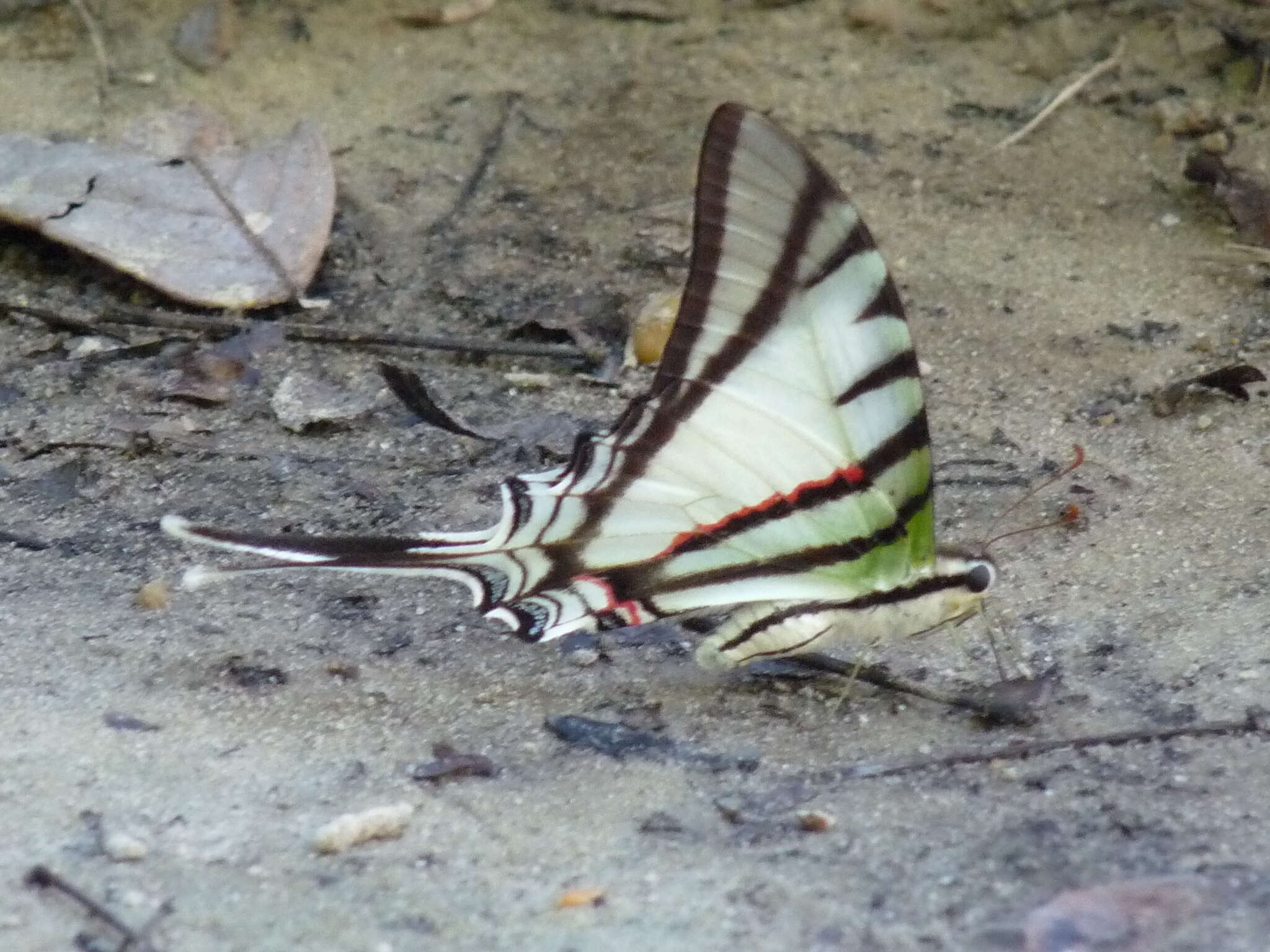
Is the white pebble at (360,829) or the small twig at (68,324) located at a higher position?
the white pebble at (360,829)

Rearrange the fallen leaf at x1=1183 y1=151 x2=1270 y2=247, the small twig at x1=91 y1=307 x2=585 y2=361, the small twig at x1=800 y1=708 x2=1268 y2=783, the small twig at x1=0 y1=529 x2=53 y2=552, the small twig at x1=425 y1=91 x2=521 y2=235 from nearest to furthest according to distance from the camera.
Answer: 1. the small twig at x1=800 y1=708 x2=1268 y2=783
2. the small twig at x1=0 y1=529 x2=53 y2=552
3. the small twig at x1=91 y1=307 x2=585 y2=361
4. the fallen leaf at x1=1183 y1=151 x2=1270 y2=247
5. the small twig at x1=425 y1=91 x2=521 y2=235

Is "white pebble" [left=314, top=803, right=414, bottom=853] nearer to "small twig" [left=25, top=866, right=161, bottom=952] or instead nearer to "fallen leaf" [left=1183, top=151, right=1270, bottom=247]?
"small twig" [left=25, top=866, right=161, bottom=952]

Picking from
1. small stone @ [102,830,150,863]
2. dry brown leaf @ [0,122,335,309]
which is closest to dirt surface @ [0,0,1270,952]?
small stone @ [102,830,150,863]

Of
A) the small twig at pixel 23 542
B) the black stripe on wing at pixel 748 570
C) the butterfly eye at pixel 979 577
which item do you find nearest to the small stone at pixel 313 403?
the small twig at pixel 23 542

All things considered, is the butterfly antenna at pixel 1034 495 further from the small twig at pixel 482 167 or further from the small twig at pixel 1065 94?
the small twig at pixel 482 167

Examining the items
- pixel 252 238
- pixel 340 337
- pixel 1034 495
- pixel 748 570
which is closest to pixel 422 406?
pixel 340 337
